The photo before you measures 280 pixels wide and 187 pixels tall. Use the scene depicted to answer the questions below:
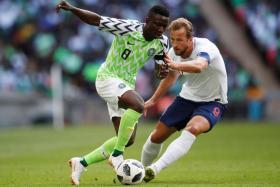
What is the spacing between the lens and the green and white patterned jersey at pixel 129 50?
10.4 meters

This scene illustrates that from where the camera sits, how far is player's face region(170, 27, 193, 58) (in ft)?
32.7

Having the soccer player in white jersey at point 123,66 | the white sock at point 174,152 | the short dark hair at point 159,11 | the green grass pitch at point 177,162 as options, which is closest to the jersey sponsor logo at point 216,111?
the white sock at point 174,152

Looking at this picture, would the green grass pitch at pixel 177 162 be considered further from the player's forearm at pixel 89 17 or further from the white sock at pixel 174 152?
the player's forearm at pixel 89 17

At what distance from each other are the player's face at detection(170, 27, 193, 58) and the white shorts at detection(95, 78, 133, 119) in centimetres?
88

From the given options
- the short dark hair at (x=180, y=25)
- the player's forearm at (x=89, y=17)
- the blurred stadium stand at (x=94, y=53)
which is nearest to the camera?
the short dark hair at (x=180, y=25)

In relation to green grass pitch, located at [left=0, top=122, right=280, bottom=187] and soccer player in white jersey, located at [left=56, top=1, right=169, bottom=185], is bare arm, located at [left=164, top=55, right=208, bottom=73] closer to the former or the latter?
soccer player in white jersey, located at [left=56, top=1, right=169, bottom=185]

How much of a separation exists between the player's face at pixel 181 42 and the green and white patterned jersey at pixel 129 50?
14.9 inches

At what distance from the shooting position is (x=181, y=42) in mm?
10070

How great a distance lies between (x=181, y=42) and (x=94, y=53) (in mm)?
23797

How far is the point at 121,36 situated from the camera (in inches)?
411

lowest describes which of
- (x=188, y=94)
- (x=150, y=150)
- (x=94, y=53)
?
(x=94, y=53)

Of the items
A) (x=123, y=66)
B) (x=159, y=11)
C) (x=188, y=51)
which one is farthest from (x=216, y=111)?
(x=159, y=11)

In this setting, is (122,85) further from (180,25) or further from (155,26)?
(180,25)

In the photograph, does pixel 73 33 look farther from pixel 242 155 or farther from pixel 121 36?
pixel 121 36
